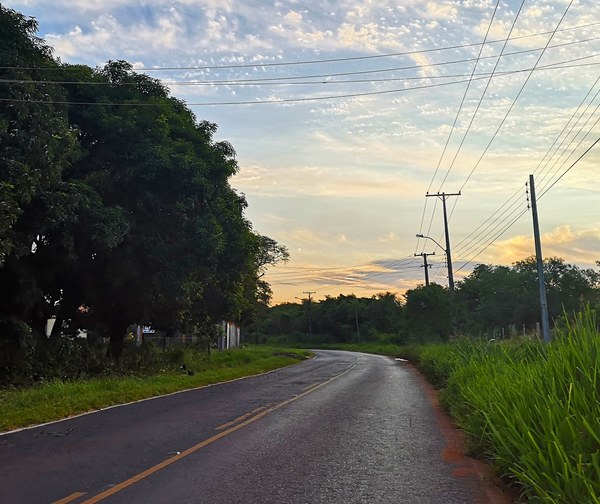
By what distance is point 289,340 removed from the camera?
119 metres

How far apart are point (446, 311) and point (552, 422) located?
133 feet

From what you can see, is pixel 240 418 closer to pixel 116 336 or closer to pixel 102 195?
pixel 102 195

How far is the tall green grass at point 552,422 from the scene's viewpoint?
16.3 feet

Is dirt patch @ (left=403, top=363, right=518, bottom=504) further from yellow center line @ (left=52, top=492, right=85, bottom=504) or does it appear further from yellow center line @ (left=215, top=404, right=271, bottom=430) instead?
yellow center line @ (left=52, top=492, right=85, bottom=504)

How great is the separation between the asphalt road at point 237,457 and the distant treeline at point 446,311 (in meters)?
3.05

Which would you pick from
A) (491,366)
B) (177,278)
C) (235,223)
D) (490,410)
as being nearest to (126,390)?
(177,278)

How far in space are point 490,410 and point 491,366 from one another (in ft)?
11.8

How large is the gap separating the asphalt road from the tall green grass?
0.73m

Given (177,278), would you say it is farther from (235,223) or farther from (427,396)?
(427,396)

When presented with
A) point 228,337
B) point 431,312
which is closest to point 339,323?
point 228,337

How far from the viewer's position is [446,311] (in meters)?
45.4

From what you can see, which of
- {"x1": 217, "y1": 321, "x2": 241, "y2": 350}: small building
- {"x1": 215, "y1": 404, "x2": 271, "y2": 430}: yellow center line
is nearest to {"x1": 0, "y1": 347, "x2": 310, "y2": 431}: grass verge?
{"x1": 215, "y1": 404, "x2": 271, "y2": 430}: yellow center line

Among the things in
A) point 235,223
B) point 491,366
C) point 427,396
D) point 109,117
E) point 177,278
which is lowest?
point 427,396

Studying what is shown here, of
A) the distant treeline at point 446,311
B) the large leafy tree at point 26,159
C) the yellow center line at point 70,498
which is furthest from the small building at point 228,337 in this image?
the yellow center line at point 70,498
